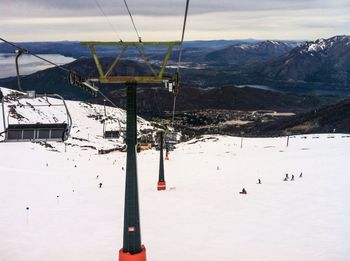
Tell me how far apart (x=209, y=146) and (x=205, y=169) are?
43.3 m

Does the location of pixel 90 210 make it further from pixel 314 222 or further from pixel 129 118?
pixel 129 118

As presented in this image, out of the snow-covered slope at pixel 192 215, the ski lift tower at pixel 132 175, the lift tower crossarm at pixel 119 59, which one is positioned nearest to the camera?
the lift tower crossarm at pixel 119 59

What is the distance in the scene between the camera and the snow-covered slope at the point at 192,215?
73.9ft

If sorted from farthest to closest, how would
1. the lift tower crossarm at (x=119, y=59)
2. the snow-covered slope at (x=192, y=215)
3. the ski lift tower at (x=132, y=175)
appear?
the snow-covered slope at (x=192, y=215), the ski lift tower at (x=132, y=175), the lift tower crossarm at (x=119, y=59)

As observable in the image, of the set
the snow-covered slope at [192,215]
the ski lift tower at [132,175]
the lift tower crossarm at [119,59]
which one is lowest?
the snow-covered slope at [192,215]

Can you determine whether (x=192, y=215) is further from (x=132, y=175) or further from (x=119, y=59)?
(x=119, y=59)

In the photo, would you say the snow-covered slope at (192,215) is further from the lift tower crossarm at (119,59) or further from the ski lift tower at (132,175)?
the lift tower crossarm at (119,59)

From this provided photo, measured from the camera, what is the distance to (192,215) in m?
31.1

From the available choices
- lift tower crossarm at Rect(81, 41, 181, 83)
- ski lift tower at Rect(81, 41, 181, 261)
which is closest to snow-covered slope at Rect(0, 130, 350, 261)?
ski lift tower at Rect(81, 41, 181, 261)

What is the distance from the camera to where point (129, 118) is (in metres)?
14.6

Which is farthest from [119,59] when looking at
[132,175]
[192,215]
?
[192,215]

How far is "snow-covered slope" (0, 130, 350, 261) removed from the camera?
73.9ft

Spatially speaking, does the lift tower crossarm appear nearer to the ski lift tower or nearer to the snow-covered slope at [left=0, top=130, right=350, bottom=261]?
the ski lift tower

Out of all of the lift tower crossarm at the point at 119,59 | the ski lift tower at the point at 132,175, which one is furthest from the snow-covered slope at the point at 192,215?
the lift tower crossarm at the point at 119,59
